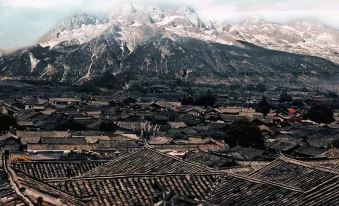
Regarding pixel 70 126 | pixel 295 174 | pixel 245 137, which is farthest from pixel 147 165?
pixel 70 126

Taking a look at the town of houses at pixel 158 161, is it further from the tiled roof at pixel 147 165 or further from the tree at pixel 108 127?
the tree at pixel 108 127

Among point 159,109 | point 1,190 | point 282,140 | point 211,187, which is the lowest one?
point 159,109

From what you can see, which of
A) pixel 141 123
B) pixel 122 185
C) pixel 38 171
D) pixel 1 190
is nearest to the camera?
pixel 1 190

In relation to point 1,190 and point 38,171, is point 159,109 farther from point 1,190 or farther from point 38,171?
point 1,190

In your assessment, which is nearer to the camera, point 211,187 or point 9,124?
point 211,187

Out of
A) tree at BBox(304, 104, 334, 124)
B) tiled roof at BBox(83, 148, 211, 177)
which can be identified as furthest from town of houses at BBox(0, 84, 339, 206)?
tree at BBox(304, 104, 334, 124)

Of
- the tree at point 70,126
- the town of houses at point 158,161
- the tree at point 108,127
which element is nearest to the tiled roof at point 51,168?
the town of houses at point 158,161

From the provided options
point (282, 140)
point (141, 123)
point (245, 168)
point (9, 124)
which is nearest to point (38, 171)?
point (245, 168)
